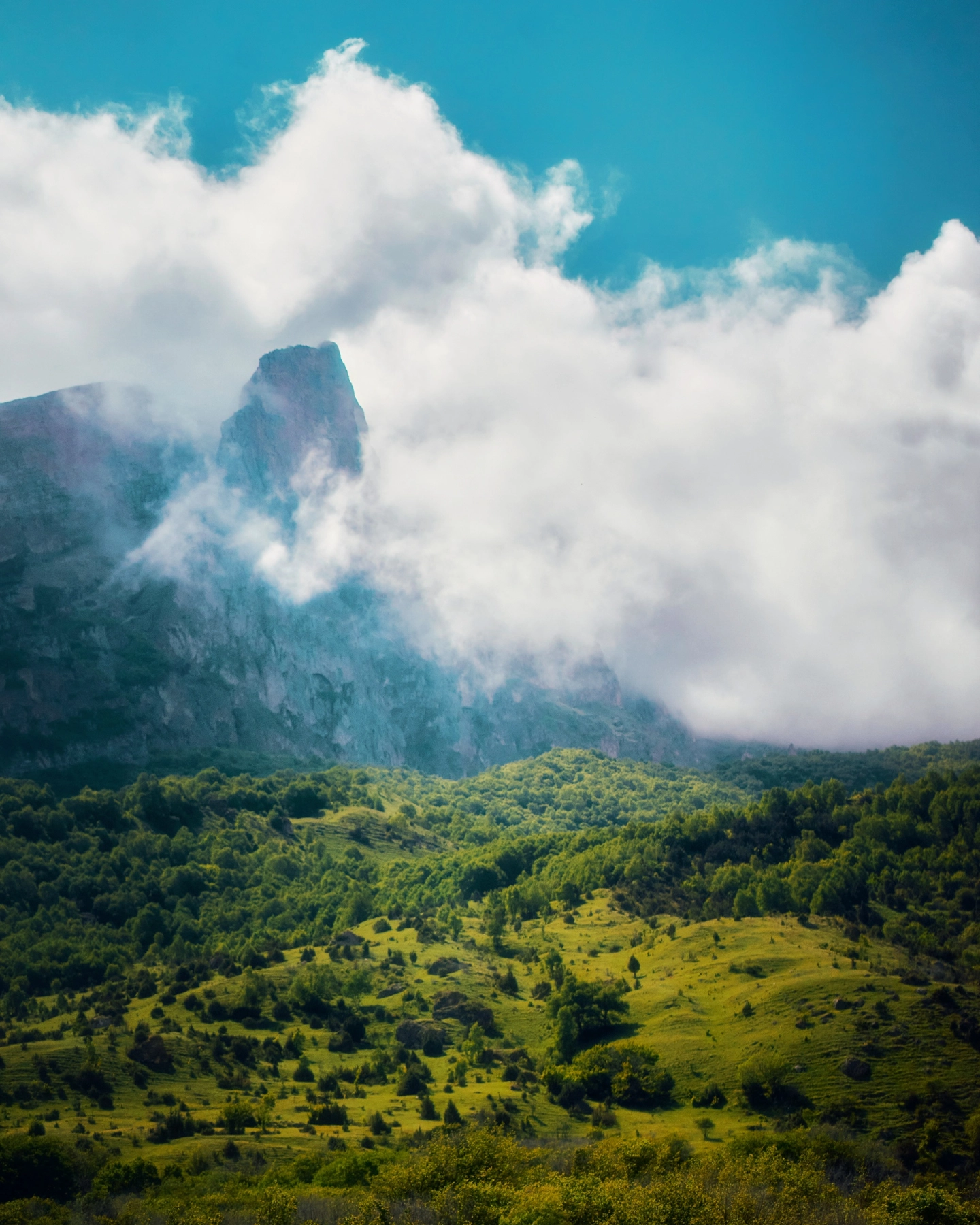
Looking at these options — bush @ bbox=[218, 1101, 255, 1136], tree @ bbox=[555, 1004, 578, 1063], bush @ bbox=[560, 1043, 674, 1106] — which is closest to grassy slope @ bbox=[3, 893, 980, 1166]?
bush @ bbox=[560, 1043, 674, 1106]

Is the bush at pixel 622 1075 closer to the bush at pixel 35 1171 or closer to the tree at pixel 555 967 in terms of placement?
the tree at pixel 555 967

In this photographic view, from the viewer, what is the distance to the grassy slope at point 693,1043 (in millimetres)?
118500

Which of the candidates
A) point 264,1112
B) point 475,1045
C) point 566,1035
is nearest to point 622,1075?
point 566,1035

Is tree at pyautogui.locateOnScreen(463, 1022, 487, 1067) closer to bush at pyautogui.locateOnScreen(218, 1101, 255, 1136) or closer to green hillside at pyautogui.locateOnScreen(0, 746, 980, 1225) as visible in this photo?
green hillside at pyautogui.locateOnScreen(0, 746, 980, 1225)

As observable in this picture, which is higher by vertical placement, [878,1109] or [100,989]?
[100,989]

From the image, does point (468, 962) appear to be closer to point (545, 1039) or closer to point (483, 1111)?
point (545, 1039)

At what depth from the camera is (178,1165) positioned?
95625 millimetres

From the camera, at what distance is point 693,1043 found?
5492 inches

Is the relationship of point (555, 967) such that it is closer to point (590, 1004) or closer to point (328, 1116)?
point (590, 1004)

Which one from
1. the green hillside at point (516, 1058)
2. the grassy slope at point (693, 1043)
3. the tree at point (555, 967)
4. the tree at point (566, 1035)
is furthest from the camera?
the tree at point (555, 967)

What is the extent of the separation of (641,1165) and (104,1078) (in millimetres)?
69959

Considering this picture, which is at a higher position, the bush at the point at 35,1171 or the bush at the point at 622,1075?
the bush at the point at 35,1171

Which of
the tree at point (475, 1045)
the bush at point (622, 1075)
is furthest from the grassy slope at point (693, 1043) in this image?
the tree at point (475, 1045)

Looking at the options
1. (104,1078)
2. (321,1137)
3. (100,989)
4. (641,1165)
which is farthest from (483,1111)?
(100,989)
